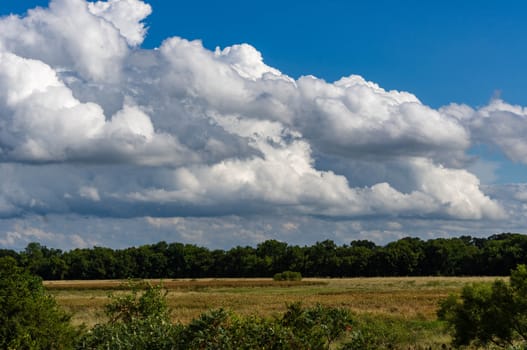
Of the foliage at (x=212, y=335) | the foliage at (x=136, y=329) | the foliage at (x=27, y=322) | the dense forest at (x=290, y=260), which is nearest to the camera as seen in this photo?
the foliage at (x=212, y=335)

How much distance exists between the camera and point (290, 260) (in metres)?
160

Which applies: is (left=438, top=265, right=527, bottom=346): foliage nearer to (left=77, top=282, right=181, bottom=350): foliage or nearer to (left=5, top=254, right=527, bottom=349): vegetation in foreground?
(left=5, top=254, right=527, bottom=349): vegetation in foreground

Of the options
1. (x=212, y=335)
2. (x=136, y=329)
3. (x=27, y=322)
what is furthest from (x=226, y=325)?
(x=27, y=322)

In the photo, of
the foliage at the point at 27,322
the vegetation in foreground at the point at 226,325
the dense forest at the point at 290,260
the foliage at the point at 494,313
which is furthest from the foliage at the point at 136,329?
the dense forest at the point at 290,260

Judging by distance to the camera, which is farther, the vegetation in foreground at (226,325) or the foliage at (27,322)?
the foliage at (27,322)

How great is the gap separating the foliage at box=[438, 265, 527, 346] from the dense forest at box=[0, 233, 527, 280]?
115552 mm

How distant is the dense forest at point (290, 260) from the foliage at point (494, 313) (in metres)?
116

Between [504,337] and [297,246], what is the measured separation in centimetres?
14752

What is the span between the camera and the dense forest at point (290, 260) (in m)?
143

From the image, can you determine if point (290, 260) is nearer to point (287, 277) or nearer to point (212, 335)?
point (287, 277)

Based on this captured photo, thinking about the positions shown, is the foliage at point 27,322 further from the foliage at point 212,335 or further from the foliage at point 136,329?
the foliage at point 212,335

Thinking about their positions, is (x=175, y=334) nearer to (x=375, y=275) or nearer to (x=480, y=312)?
(x=480, y=312)

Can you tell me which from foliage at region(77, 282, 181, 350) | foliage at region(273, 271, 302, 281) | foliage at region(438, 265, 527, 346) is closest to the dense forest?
foliage at region(273, 271, 302, 281)

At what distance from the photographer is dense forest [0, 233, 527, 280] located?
143000mm
